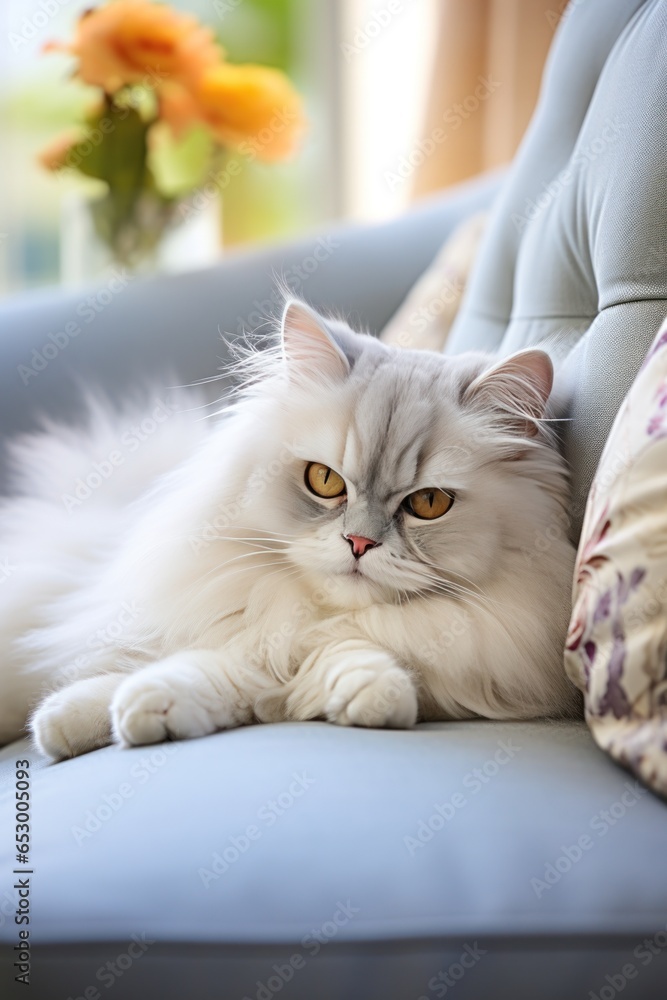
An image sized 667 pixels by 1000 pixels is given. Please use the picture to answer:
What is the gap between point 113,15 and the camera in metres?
2.34

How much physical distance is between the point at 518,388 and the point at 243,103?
184cm

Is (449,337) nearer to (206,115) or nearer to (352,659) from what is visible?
(352,659)

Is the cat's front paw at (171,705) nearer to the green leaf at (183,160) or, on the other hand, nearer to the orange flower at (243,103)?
the orange flower at (243,103)

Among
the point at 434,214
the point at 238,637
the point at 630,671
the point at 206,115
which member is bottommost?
the point at 238,637

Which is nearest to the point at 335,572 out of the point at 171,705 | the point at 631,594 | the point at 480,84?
the point at 171,705

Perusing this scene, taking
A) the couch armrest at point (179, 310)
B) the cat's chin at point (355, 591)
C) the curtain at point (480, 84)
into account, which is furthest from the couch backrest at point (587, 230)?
the curtain at point (480, 84)

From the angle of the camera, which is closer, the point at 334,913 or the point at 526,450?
the point at 334,913

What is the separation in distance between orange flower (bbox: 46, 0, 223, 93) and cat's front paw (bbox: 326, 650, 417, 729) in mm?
2042

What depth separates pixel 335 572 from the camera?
1110 mm

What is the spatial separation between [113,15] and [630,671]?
2288 mm

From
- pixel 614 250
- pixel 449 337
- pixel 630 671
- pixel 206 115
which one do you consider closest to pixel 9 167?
pixel 206 115

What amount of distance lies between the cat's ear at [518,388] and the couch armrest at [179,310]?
86 centimetres

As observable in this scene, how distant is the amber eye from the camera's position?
3.72 feet

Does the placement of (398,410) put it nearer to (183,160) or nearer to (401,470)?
(401,470)
